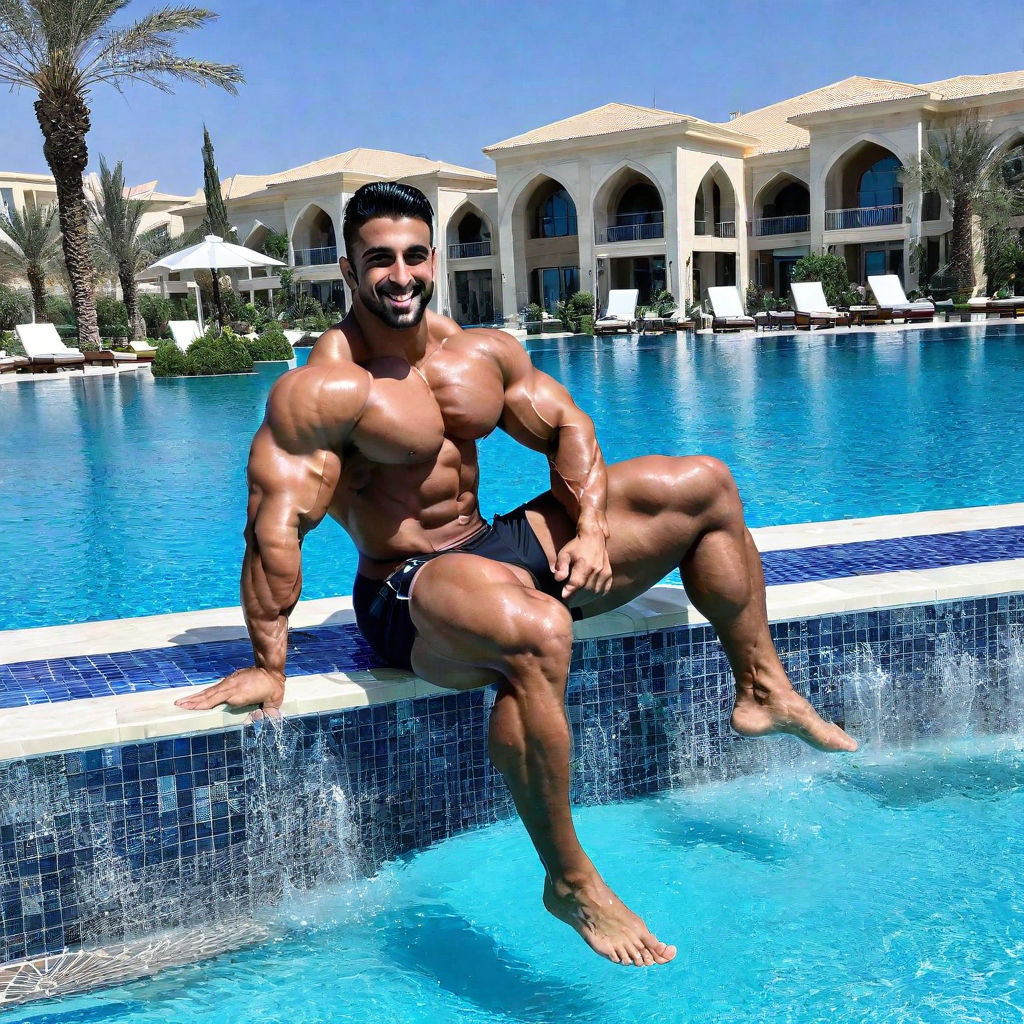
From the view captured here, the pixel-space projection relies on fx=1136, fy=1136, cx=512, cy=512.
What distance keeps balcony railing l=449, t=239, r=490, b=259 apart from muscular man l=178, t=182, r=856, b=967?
1530 inches

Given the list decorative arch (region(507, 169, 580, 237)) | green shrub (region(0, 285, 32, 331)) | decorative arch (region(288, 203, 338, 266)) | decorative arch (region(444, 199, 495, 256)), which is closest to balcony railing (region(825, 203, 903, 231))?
decorative arch (region(507, 169, 580, 237))

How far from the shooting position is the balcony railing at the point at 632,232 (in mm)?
35500

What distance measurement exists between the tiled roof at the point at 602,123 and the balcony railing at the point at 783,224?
3108 mm

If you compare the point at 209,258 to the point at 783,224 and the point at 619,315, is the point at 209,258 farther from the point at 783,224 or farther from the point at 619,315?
the point at 783,224

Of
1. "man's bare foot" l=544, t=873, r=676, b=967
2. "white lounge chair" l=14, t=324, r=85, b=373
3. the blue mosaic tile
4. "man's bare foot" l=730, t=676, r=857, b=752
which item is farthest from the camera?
"white lounge chair" l=14, t=324, r=85, b=373

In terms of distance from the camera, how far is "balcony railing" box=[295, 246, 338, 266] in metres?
41.9

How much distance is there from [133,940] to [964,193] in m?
30.8

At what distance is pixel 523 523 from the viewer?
9.21ft

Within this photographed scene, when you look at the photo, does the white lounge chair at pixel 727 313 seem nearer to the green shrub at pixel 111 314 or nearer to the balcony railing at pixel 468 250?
the balcony railing at pixel 468 250

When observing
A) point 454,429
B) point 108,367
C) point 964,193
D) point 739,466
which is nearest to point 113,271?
point 108,367

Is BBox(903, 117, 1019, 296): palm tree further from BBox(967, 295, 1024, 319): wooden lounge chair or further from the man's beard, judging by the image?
the man's beard

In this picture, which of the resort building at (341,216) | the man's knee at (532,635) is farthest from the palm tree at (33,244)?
the man's knee at (532,635)

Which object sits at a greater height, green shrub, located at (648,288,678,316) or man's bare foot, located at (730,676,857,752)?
green shrub, located at (648,288,678,316)

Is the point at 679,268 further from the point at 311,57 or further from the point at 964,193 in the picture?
the point at 311,57
